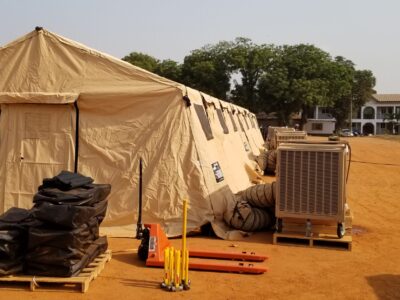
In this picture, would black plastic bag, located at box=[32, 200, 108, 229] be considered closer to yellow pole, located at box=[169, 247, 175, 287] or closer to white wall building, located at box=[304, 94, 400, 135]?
yellow pole, located at box=[169, 247, 175, 287]

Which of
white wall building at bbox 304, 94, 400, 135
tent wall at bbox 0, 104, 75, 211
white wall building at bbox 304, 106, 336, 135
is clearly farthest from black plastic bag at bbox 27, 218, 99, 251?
white wall building at bbox 304, 94, 400, 135

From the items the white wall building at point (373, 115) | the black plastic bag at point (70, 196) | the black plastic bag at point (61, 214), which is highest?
the white wall building at point (373, 115)

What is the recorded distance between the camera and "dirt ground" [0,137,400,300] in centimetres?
507

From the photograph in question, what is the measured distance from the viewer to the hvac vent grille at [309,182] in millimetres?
6961

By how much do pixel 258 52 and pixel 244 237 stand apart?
140 feet

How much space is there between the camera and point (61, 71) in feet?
26.6

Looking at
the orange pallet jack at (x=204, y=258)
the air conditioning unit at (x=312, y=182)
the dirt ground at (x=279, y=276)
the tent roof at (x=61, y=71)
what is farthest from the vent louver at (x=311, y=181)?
the tent roof at (x=61, y=71)

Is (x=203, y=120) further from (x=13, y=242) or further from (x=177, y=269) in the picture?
(x=13, y=242)

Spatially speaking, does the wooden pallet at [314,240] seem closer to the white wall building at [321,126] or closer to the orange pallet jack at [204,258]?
the orange pallet jack at [204,258]

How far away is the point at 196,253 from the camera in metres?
6.33

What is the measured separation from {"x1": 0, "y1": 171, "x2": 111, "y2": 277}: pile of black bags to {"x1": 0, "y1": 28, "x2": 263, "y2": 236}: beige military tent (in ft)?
7.58

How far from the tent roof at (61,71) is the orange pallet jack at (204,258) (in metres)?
2.68

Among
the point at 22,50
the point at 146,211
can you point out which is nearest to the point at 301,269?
the point at 146,211

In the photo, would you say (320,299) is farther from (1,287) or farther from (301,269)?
(1,287)
